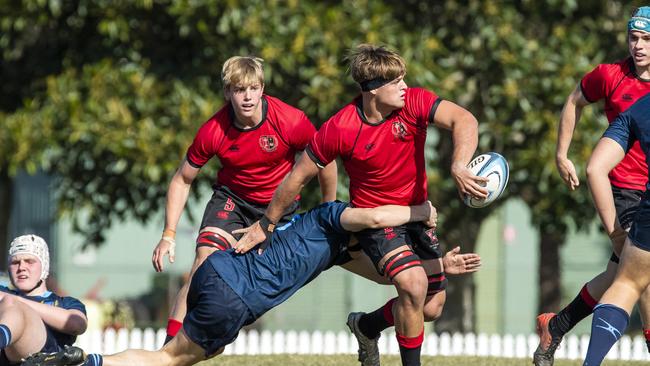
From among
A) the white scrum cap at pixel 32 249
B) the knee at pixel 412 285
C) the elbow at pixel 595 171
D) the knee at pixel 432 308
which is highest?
the elbow at pixel 595 171

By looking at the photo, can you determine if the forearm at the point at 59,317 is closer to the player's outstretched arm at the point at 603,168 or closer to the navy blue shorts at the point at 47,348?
the navy blue shorts at the point at 47,348

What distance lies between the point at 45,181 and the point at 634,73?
20.3 m

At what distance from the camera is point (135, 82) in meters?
13.8

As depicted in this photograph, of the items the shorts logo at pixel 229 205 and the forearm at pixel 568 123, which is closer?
the forearm at pixel 568 123

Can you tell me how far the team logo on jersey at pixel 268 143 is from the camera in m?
8.23

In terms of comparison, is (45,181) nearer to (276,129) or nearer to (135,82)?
(135,82)

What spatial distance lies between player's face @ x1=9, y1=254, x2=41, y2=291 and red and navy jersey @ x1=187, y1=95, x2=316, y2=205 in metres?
1.35

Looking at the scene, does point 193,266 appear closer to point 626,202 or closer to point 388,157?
point 388,157

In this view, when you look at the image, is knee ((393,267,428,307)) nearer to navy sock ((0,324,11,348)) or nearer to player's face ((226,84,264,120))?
player's face ((226,84,264,120))

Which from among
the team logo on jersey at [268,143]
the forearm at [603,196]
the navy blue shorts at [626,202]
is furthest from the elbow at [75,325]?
the navy blue shorts at [626,202]

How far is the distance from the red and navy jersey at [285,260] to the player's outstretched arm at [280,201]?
52 millimetres

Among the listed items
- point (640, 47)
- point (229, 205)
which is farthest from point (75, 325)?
point (640, 47)

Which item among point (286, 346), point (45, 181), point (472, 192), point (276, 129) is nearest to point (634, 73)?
point (472, 192)

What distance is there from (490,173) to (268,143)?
1802mm
